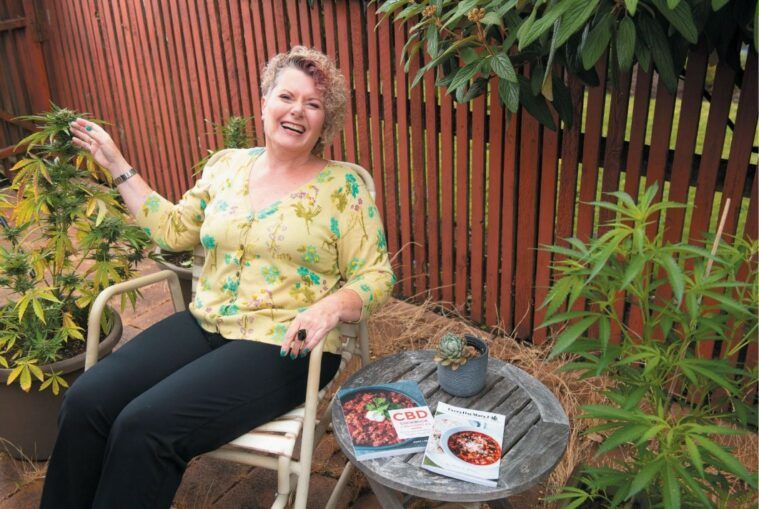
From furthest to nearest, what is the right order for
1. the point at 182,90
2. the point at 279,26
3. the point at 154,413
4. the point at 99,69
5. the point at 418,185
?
1. the point at 99,69
2. the point at 182,90
3. the point at 279,26
4. the point at 418,185
5. the point at 154,413

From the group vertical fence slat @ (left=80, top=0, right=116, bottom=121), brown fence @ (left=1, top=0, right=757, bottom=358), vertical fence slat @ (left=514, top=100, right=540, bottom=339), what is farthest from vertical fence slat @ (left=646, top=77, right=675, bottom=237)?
vertical fence slat @ (left=80, top=0, right=116, bottom=121)

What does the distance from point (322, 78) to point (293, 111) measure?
15cm

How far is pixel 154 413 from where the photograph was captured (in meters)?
1.84

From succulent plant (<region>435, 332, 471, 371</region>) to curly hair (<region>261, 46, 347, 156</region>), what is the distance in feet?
2.75

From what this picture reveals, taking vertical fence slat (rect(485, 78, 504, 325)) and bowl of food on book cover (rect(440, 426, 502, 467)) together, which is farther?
vertical fence slat (rect(485, 78, 504, 325))

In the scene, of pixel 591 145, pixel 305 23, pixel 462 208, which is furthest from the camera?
pixel 305 23

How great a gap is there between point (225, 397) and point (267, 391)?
0.12m

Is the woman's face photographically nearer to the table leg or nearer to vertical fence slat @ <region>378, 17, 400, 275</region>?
vertical fence slat @ <region>378, 17, 400, 275</region>

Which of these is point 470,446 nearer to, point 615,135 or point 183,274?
point 615,135

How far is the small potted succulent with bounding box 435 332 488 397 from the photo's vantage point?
73.7 inches

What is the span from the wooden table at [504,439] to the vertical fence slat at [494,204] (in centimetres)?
107

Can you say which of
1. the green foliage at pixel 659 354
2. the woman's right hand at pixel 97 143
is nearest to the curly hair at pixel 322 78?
the woman's right hand at pixel 97 143

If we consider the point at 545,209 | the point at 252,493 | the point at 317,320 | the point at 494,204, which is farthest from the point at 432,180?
the point at 252,493

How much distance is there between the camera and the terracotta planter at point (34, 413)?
251 cm
